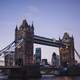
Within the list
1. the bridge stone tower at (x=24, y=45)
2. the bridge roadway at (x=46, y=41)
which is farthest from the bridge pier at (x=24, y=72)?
the bridge roadway at (x=46, y=41)

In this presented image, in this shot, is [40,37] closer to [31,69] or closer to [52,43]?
[52,43]

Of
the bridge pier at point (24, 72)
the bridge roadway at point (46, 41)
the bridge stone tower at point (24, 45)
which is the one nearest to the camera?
the bridge pier at point (24, 72)

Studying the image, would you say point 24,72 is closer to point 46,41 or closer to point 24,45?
point 24,45

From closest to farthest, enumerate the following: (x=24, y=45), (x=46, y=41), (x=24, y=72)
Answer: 1. (x=24, y=72)
2. (x=24, y=45)
3. (x=46, y=41)

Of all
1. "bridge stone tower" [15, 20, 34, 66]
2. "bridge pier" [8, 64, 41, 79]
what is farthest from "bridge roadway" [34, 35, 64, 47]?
"bridge pier" [8, 64, 41, 79]

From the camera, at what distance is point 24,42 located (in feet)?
479

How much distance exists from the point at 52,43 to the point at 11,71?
195 feet

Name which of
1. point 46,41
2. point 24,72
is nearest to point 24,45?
point 46,41

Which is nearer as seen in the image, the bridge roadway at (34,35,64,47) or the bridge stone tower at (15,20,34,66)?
the bridge stone tower at (15,20,34,66)

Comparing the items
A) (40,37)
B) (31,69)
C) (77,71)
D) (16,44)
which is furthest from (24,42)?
(77,71)

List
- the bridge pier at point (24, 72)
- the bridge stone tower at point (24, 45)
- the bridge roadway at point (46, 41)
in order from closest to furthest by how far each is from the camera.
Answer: the bridge pier at point (24, 72) < the bridge stone tower at point (24, 45) < the bridge roadway at point (46, 41)

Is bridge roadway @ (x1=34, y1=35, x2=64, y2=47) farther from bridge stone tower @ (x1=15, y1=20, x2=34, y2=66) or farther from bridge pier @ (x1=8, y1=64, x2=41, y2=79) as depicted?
bridge pier @ (x1=8, y1=64, x2=41, y2=79)

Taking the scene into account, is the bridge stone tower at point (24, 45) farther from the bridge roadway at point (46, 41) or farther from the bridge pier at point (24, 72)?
the bridge pier at point (24, 72)

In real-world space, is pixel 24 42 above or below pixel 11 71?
above
